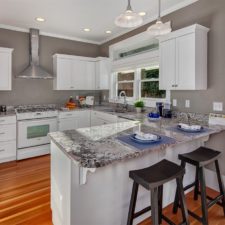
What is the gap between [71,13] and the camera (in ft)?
10.8

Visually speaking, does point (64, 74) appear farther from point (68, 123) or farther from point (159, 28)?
point (159, 28)

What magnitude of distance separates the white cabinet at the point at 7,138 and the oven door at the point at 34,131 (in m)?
0.12

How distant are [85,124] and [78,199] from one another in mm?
3077

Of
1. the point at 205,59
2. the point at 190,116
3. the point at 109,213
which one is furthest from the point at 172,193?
→ the point at 205,59

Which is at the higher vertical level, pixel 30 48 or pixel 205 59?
pixel 30 48

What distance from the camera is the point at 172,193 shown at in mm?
2262

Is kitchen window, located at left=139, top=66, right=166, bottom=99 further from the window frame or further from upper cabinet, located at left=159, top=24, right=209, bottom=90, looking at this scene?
upper cabinet, located at left=159, top=24, right=209, bottom=90

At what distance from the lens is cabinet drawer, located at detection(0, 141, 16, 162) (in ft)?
11.4

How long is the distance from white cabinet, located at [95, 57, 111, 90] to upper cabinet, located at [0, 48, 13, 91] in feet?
6.73

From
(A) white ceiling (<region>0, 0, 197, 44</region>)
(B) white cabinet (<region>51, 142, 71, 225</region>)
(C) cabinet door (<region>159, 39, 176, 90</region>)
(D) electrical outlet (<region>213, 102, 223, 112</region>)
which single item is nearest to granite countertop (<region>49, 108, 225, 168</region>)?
(B) white cabinet (<region>51, 142, 71, 225</region>)

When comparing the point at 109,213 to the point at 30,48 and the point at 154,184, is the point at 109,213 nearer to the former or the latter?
the point at 154,184

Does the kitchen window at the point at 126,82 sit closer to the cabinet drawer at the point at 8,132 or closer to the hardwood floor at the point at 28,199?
the hardwood floor at the point at 28,199

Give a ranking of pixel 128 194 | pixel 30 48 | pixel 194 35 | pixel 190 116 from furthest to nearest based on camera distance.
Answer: pixel 30 48
pixel 190 116
pixel 194 35
pixel 128 194

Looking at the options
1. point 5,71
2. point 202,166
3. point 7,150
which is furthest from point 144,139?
point 5,71
